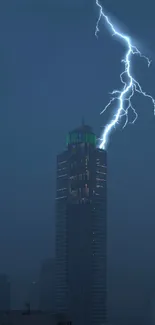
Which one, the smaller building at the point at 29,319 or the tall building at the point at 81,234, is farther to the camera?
the tall building at the point at 81,234

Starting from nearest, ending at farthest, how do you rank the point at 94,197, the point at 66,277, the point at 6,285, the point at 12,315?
the point at 12,315 → the point at 6,285 → the point at 66,277 → the point at 94,197

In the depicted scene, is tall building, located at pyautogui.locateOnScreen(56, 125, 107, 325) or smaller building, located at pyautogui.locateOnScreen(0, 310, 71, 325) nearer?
smaller building, located at pyautogui.locateOnScreen(0, 310, 71, 325)

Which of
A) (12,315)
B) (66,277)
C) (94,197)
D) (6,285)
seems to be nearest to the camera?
(12,315)

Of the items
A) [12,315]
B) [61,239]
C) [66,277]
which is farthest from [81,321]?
[12,315]

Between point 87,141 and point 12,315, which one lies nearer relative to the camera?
point 12,315

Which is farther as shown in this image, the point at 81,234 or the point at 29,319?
the point at 81,234

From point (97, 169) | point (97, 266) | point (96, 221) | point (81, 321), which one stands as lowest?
point (81, 321)

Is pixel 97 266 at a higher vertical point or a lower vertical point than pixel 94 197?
lower

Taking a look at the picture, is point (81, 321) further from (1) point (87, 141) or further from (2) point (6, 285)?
(1) point (87, 141)
